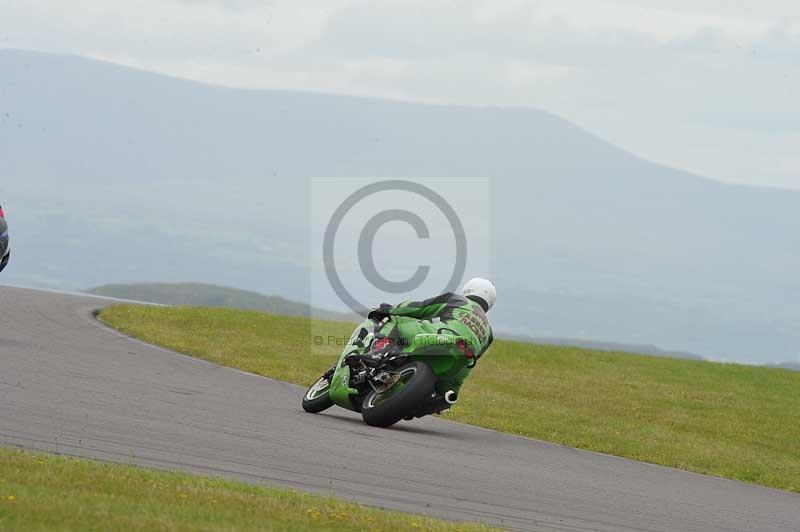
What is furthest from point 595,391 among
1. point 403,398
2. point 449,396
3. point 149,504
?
point 149,504

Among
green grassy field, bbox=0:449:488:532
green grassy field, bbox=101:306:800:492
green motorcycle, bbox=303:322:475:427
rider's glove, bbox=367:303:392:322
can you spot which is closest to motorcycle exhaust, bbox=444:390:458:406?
green motorcycle, bbox=303:322:475:427

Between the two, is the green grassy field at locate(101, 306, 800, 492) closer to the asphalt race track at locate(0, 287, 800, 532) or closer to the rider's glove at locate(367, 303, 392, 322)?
the asphalt race track at locate(0, 287, 800, 532)

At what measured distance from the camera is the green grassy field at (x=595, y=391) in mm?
17422

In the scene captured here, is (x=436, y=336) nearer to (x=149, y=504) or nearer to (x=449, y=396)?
(x=449, y=396)

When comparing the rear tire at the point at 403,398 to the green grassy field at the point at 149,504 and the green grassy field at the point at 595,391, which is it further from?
the green grassy field at the point at 149,504

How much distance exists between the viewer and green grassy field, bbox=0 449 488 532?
7262 millimetres

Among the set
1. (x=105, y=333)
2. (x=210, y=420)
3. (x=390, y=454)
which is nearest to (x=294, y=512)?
(x=390, y=454)

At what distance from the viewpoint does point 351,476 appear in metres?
10.3

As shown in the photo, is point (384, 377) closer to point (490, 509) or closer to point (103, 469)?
point (490, 509)

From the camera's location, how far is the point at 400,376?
13.7 m

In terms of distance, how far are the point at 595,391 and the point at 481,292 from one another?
1018 cm

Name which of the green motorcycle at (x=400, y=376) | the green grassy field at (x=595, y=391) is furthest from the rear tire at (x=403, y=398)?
the green grassy field at (x=595, y=391)

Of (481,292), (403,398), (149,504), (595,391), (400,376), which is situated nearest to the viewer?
(149,504)

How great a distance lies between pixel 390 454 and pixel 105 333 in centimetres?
1175
